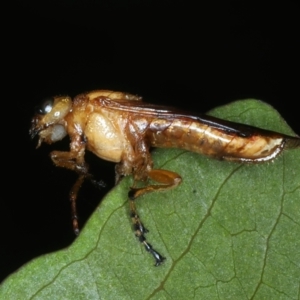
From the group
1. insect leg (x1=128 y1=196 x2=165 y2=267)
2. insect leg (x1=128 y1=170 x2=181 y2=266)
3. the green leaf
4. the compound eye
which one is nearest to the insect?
the compound eye

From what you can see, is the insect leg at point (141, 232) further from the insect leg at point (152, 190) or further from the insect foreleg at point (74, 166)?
the insect foreleg at point (74, 166)

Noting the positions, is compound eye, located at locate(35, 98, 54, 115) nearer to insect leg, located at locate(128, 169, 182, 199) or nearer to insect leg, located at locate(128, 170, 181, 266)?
insect leg, located at locate(128, 170, 181, 266)

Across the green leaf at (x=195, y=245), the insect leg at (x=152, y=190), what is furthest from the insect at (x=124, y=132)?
the green leaf at (x=195, y=245)

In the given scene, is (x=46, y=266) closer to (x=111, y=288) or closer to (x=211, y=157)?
(x=111, y=288)

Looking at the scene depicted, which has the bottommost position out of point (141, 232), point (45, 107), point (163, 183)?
point (141, 232)

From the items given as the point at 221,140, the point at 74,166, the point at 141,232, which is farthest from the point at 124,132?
the point at 141,232

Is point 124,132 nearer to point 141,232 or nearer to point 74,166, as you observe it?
point 74,166

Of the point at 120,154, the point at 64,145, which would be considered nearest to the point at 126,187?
the point at 120,154
